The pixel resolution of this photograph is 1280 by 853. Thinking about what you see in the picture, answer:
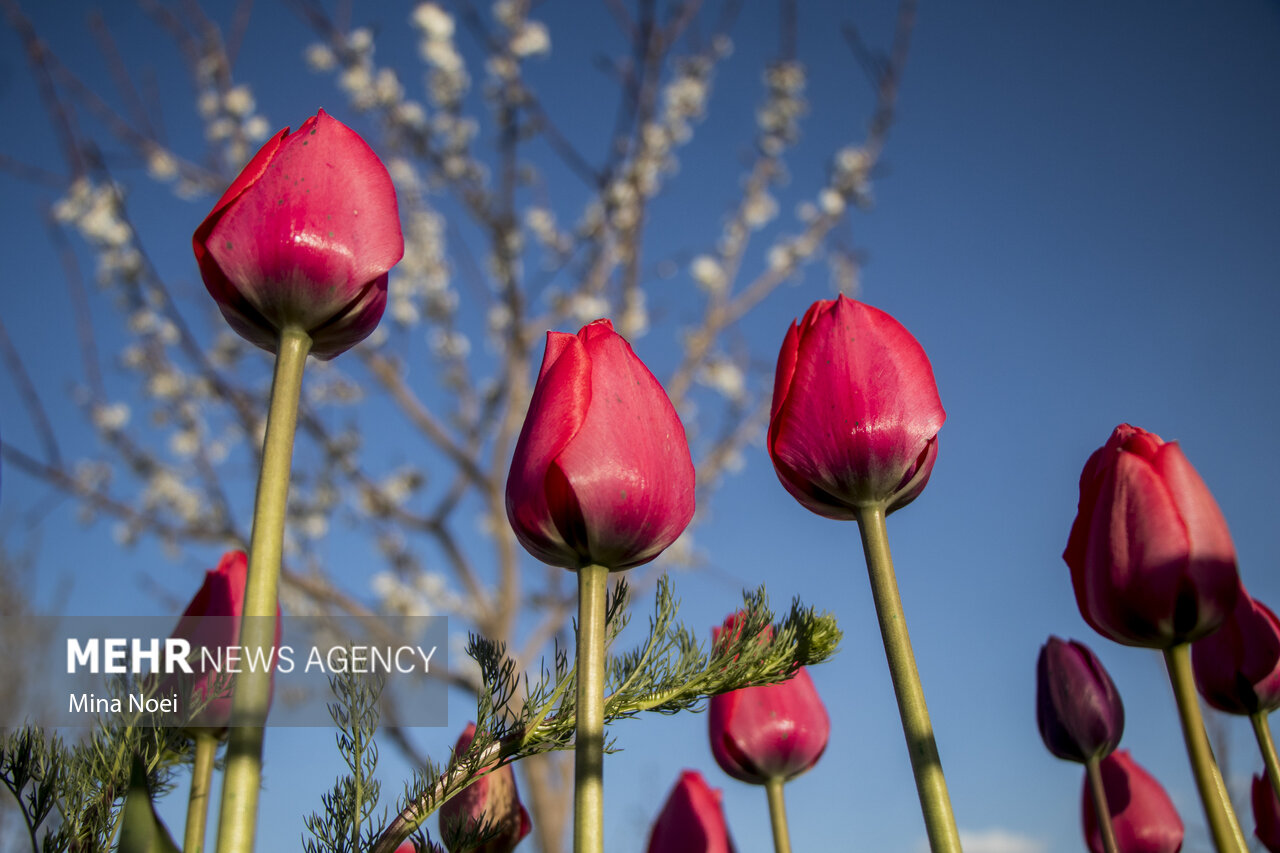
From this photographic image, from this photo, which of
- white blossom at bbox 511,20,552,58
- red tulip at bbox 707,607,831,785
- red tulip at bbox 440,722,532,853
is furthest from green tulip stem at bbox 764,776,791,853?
white blossom at bbox 511,20,552,58

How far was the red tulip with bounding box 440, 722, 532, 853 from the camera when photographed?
1.99 ft

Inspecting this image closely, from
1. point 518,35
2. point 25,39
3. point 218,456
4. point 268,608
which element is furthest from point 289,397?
point 218,456

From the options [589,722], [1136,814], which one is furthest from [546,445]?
[1136,814]

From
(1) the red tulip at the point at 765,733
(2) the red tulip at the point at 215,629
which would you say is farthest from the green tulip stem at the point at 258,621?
(1) the red tulip at the point at 765,733

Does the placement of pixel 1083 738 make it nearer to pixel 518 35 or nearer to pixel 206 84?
pixel 518 35

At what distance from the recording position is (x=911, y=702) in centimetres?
49

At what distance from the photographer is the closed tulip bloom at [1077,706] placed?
29.7 inches

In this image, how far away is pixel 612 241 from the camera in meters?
5.97

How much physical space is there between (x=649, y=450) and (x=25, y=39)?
5131 mm

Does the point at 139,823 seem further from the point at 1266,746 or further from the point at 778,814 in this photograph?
the point at 1266,746

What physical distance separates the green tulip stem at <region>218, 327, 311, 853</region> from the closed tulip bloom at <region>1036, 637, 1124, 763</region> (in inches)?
24.2

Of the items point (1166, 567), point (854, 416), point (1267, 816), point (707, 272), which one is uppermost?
point (707, 272)

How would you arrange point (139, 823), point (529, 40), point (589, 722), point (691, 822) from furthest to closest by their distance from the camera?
point (529, 40), point (691, 822), point (589, 722), point (139, 823)

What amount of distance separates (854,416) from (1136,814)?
1.80ft
